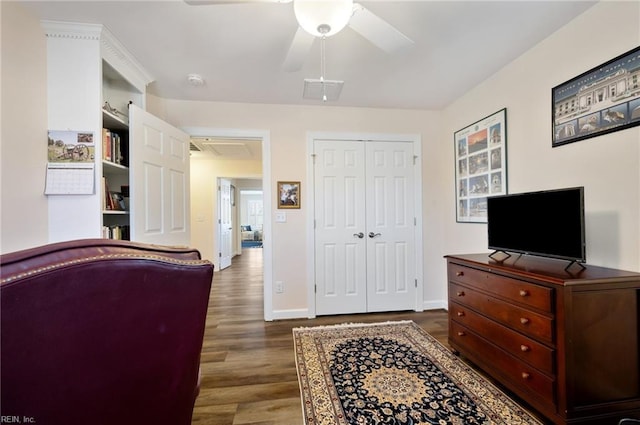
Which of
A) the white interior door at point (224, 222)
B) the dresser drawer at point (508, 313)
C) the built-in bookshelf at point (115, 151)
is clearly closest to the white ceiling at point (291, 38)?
the built-in bookshelf at point (115, 151)

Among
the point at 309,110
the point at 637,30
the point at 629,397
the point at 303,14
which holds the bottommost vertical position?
the point at 629,397

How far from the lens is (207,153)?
525 cm

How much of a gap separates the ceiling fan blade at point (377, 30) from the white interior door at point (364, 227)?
5.71ft

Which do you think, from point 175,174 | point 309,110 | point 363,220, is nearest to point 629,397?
point 363,220

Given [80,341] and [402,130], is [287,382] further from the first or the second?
[402,130]

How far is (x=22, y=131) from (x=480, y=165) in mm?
3517

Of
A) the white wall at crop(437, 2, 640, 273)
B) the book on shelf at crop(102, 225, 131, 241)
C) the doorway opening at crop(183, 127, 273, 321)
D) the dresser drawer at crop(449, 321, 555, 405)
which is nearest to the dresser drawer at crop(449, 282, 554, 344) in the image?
the dresser drawer at crop(449, 321, 555, 405)

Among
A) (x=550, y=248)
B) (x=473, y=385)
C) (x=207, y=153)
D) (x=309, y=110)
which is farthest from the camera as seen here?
(x=207, y=153)

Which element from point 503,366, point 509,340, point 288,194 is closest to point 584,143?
point 509,340

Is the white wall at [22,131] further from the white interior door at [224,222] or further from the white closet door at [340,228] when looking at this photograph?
the white interior door at [224,222]

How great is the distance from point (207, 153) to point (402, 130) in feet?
12.2

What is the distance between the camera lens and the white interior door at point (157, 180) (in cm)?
212

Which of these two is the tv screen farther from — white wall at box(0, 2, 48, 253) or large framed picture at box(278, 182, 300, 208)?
white wall at box(0, 2, 48, 253)

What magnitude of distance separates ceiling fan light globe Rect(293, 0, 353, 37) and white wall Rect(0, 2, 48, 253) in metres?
1.67
